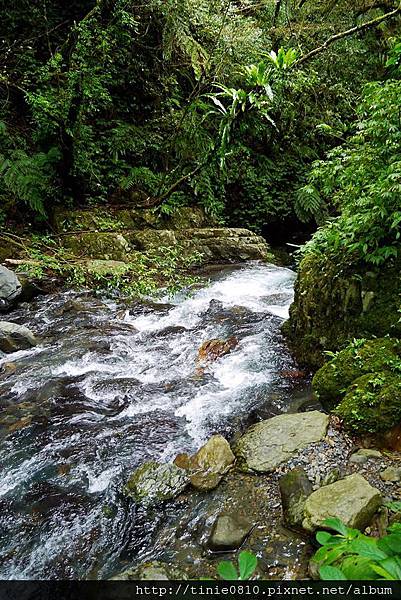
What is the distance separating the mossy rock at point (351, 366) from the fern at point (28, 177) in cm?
648

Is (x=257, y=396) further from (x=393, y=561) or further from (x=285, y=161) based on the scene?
(x=285, y=161)

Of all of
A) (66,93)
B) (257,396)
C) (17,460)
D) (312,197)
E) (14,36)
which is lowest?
(17,460)

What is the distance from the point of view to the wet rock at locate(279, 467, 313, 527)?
2.10m

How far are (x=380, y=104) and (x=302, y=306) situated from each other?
78.9 inches

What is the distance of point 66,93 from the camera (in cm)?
728

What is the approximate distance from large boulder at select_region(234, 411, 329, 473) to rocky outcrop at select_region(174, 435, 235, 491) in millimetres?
99

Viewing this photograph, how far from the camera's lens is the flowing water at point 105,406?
233 cm

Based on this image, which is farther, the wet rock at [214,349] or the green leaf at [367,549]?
the wet rock at [214,349]

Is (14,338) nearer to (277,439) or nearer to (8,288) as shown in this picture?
(8,288)

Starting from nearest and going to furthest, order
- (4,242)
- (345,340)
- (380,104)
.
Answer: (380,104), (345,340), (4,242)

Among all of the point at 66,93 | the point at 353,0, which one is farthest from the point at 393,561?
the point at 353,0

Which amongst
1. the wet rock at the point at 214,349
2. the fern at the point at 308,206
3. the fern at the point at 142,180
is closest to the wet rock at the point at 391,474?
the wet rock at the point at 214,349

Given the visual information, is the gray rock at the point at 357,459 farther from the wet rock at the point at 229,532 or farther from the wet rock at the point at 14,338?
the wet rock at the point at 14,338

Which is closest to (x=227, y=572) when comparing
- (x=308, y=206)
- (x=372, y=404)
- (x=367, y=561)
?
(x=367, y=561)
